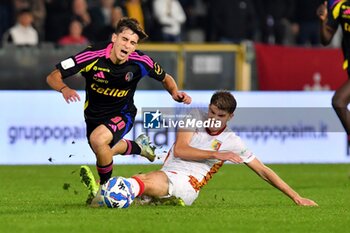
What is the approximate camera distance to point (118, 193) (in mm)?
11422

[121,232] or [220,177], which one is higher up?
[121,232]

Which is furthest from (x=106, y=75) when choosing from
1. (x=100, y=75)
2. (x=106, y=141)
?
(x=106, y=141)

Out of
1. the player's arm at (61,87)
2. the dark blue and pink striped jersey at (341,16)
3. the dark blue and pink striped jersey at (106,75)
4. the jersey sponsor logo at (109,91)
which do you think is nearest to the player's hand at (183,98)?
the dark blue and pink striped jersey at (106,75)

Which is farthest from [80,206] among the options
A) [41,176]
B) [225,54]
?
[225,54]

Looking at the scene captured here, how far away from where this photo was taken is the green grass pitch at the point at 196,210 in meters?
10.3

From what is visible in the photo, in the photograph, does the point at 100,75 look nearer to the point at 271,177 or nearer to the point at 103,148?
the point at 103,148

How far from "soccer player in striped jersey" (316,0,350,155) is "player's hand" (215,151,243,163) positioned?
13.7 ft

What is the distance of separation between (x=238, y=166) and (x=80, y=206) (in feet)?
24.4

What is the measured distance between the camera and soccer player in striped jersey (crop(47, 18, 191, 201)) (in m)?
12.1

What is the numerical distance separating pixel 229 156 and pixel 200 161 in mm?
553

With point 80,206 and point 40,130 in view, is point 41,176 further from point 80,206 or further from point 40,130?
point 80,206

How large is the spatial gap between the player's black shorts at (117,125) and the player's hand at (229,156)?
1291mm

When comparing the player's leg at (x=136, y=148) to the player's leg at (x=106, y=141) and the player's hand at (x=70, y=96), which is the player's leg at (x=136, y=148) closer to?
the player's leg at (x=106, y=141)

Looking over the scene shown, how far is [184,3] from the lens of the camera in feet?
82.1
